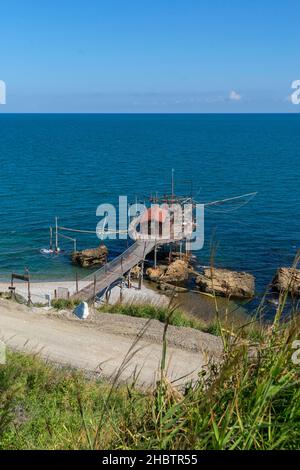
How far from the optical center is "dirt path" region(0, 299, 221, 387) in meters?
13.2

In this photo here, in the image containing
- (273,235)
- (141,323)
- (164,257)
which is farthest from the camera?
(273,235)

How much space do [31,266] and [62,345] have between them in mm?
22532

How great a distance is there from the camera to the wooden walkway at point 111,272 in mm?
27047

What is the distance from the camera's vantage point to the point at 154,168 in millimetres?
83688

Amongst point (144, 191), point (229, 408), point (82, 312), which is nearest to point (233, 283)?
point (82, 312)

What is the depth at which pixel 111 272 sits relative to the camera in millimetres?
31031

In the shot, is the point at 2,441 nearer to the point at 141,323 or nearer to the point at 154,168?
the point at 141,323

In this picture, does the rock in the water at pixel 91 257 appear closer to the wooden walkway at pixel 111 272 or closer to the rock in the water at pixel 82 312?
the wooden walkway at pixel 111 272

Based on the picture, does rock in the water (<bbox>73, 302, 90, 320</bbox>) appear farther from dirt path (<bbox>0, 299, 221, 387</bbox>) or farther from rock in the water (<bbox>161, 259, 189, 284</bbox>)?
rock in the water (<bbox>161, 259, 189, 284</bbox>)

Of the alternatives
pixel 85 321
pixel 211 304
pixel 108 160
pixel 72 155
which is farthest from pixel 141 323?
pixel 72 155

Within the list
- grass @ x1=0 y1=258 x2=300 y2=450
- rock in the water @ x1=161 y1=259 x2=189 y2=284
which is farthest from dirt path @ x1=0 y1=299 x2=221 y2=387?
rock in the water @ x1=161 y1=259 x2=189 y2=284

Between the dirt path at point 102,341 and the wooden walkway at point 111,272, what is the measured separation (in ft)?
29.1

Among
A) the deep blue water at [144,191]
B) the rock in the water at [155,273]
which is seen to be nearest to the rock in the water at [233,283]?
the deep blue water at [144,191]

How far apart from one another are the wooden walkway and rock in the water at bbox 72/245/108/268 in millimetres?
2981
